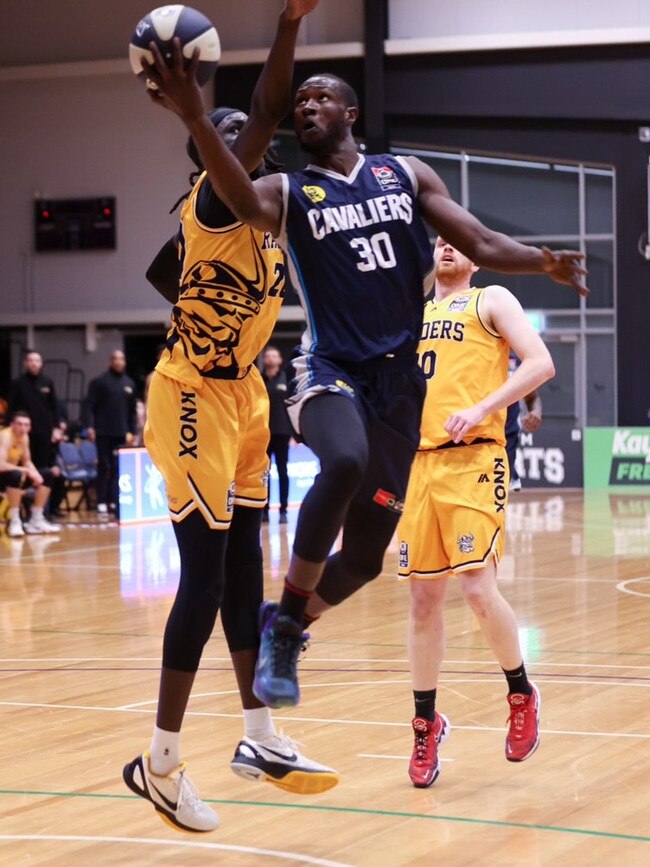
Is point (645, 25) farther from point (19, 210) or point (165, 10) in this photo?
point (165, 10)

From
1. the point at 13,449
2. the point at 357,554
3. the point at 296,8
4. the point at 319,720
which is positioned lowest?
the point at 319,720

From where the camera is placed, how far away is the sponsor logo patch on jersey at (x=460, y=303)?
17.1 ft

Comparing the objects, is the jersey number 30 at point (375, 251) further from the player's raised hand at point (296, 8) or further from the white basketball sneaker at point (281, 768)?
the white basketball sneaker at point (281, 768)

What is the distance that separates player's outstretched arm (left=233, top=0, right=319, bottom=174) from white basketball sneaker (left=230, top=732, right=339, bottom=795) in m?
1.80

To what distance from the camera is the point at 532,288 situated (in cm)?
2559

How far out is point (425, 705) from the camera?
16.1 feet

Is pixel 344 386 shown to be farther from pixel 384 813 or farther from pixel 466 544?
pixel 384 813

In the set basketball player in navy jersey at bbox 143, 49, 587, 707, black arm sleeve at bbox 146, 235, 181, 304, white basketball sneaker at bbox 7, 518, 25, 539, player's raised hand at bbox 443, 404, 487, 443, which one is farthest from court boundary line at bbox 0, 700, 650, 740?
white basketball sneaker at bbox 7, 518, 25, 539

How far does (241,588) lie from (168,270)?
1062 mm

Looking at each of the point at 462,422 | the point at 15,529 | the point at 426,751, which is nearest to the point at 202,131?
the point at 462,422

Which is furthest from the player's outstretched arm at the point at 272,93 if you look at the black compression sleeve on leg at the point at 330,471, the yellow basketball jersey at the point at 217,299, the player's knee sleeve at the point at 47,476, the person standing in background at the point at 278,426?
the person standing in background at the point at 278,426

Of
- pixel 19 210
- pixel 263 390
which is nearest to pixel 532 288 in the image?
pixel 19 210

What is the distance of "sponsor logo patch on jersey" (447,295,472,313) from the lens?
5203 mm

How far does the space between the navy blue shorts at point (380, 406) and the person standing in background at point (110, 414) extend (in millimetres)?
13221
